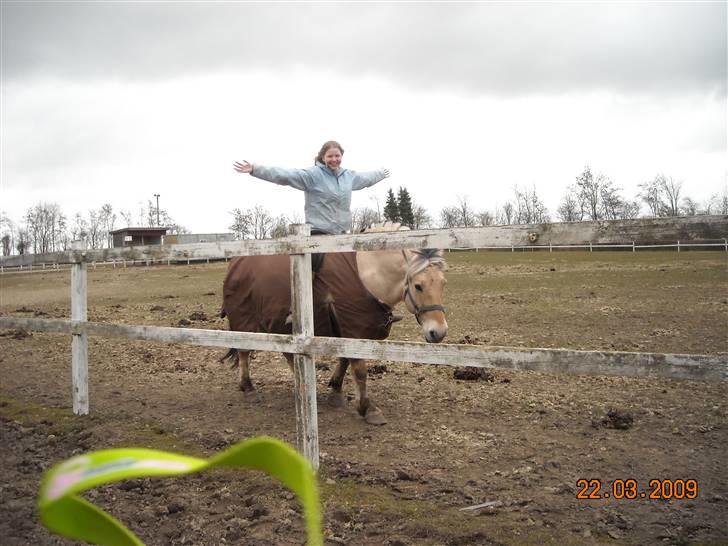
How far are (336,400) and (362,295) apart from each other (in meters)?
1.35

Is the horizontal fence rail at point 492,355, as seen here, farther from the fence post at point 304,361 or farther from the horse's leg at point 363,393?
the horse's leg at point 363,393

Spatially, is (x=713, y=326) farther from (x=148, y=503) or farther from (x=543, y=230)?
(x=148, y=503)

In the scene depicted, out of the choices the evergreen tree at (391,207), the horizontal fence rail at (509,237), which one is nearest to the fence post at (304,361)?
the horizontal fence rail at (509,237)

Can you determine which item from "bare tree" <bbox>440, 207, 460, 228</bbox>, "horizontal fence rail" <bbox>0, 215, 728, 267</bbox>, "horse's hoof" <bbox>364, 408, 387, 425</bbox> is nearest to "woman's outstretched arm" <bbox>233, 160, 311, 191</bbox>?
"horizontal fence rail" <bbox>0, 215, 728, 267</bbox>

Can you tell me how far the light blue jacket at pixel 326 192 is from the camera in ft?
14.7

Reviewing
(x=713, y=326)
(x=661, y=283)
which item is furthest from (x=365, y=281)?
(x=661, y=283)

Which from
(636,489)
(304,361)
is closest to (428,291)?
(304,361)

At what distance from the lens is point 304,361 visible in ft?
12.1

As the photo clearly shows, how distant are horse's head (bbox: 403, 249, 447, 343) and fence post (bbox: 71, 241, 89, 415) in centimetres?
331

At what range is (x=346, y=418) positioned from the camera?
16.1 ft

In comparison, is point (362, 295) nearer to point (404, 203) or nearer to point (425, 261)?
point (425, 261)

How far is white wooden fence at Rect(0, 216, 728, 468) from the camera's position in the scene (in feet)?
8.44

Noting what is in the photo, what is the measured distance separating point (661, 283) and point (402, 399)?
44.4 feet

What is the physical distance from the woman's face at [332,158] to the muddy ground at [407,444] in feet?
7.74
